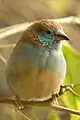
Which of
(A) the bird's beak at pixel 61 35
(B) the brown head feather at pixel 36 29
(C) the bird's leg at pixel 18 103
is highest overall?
(B) the brown head feather at pixel 36 29

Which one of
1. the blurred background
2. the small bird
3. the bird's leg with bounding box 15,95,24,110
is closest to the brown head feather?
the small bird

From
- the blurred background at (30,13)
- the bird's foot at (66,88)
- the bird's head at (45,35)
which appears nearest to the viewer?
the bird's foot at (66,88)

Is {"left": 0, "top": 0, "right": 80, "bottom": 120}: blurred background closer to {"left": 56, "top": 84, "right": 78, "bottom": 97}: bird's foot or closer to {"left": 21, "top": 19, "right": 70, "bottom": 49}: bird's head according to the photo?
{"left": 21, "top": 19, "right": 70, "bottom": 49}: bird's head

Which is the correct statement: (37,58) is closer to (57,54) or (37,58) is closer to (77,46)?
(57,54)

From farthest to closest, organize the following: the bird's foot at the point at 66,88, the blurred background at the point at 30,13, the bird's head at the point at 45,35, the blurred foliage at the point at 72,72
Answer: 1. the blurred background at the point at 30,13
2. the blurred foliage at the point at 72,72
3. the bird's head at the point at 45,35
4. the bird's foot at the point at 66,88

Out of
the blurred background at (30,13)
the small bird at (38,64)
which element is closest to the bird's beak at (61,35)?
the small bird at (38,64)

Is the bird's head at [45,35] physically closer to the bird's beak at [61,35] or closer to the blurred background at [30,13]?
the bird's beak at [61,35]

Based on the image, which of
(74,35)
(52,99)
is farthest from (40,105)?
(74,35)
